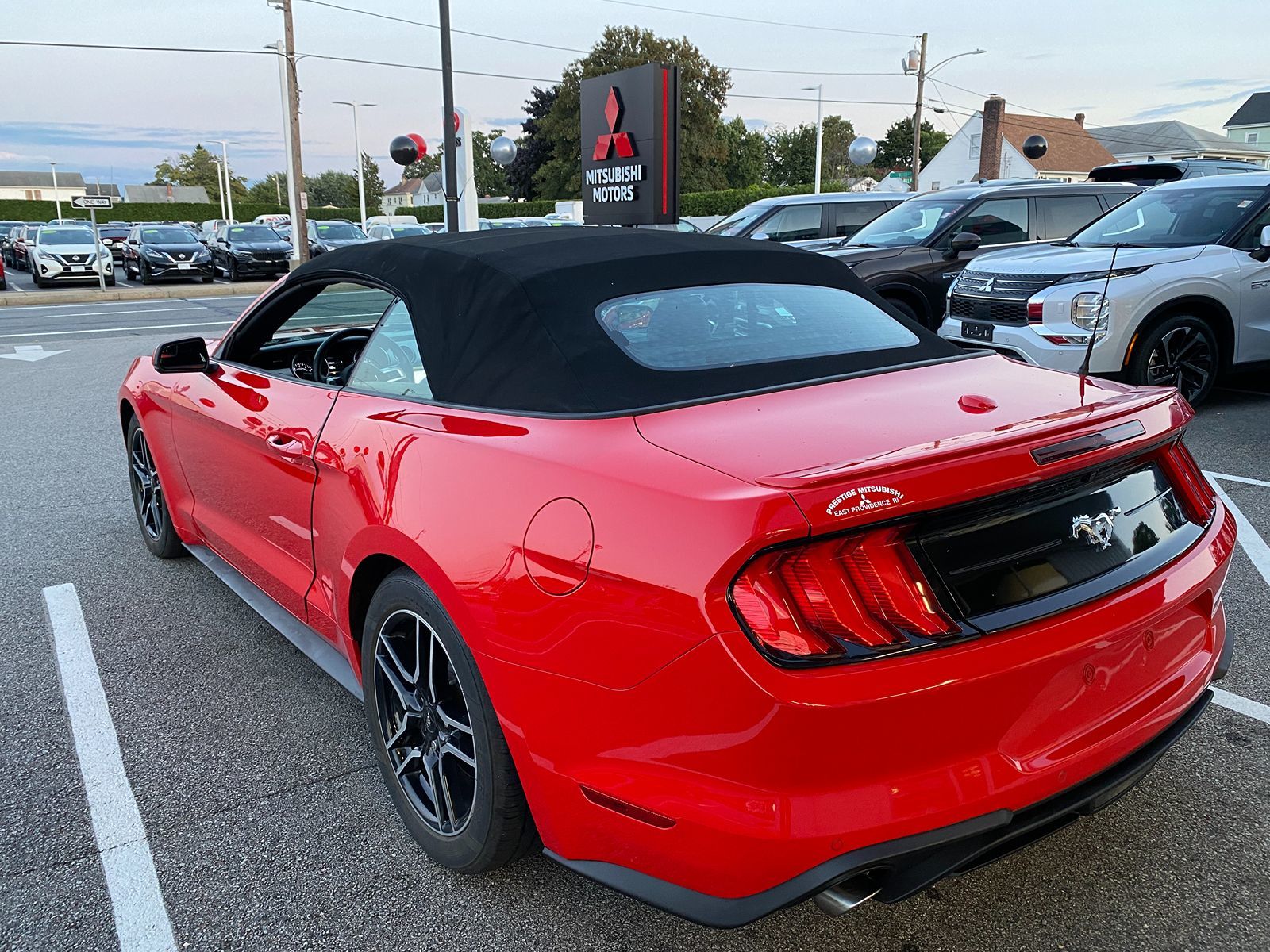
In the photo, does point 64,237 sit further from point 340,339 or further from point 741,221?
point 340,339

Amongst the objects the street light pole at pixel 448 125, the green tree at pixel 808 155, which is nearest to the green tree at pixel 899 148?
the green tree at pixel 808 155

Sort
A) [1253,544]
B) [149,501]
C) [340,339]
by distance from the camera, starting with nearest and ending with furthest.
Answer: [340,339]
[1253,544]
[149,501]

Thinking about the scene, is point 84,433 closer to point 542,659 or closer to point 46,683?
point 46,683

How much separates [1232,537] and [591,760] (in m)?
1.72

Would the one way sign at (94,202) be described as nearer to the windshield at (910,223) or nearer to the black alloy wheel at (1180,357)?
the windshield at (910,223)

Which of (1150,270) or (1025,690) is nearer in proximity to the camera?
(1025,690)

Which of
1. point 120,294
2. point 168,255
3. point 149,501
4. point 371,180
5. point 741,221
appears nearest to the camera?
point 149,501

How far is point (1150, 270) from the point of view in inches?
281

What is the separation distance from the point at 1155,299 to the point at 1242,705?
4715mm

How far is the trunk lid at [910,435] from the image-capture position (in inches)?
69.0

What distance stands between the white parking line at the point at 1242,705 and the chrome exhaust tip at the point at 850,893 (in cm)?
196

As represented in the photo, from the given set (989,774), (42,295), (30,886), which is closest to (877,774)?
(989,774)

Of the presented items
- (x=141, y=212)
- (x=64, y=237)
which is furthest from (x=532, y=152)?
(x=64, y=237)

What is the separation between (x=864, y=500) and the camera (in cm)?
172
